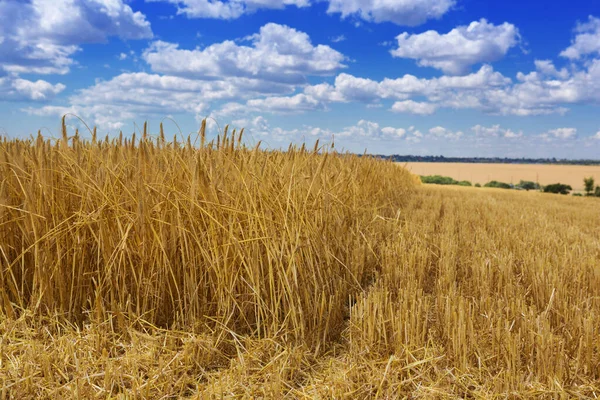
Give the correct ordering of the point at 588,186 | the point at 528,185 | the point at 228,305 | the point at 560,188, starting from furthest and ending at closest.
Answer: the point at 528,185 < the point at 560,188 < the point at 588,186 < the point at 228,305

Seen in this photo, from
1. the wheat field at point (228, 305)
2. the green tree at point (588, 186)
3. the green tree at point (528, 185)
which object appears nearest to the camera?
the wheat field at point (228, 305)

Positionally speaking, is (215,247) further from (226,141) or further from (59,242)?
(59,242)

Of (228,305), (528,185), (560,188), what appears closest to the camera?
(228,305)

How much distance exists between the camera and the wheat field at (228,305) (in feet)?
6.79

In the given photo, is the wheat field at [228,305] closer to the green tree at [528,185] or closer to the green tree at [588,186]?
the green tree at [588,186]

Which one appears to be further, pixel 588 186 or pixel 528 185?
pixel 528 185

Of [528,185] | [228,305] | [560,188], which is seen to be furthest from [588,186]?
[228,305]

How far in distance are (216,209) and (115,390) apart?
3.25ft

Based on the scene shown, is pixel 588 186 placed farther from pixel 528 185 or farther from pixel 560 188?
pixel 528 185

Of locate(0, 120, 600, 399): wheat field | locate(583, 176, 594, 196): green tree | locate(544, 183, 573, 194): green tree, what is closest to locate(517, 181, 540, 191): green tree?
locate(544, 183, 573, 194): green tree

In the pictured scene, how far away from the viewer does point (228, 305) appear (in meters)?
2.36

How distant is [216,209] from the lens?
2.53 metres

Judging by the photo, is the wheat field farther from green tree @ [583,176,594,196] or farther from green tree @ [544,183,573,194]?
green tree @ [544,183,573,194]

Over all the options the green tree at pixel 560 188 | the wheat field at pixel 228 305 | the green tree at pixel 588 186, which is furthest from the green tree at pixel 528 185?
the wheat field at pixel 228 305
